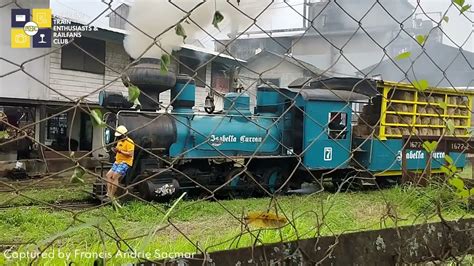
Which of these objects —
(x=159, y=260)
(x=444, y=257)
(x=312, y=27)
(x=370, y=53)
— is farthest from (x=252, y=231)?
(x=370, y=53)

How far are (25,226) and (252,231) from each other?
5039mm

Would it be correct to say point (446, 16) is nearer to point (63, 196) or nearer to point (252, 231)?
point (252, 231)

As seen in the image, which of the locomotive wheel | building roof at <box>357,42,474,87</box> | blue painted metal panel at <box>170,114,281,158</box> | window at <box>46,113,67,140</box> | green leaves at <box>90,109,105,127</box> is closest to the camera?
green leaves at <box>90,109,105,127</box>

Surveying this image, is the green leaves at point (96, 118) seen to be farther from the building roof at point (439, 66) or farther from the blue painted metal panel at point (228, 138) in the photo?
the blue painted metal panel at point (228, 138)

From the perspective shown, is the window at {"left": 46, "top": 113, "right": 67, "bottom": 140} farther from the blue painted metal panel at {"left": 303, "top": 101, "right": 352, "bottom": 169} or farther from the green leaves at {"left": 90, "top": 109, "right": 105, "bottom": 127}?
the blue painted metal panel at {"left": 303, "top": 101, "right": 352, "bottom": 169}

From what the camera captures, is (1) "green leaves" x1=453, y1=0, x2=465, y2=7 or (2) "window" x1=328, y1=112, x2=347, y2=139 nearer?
(1) "green leaves" x1=453, y1=0, x2=465, y2=7

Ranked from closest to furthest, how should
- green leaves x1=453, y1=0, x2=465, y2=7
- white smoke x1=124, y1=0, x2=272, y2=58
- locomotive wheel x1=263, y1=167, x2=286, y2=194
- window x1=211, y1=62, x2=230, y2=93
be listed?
A: white smoke x1=124, y1=0, x2=272, y2=58 → green leaves x1=453, y1=0, x2=465, y2=7 → window x1=211, y1=62, x2=230, y2=93 → locomotive wheel x1=263, y1=167, x2=286, y2=194

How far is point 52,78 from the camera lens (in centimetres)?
1166

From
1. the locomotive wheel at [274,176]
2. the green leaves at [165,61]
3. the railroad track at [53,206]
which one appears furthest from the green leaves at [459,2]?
the locomotive wheel at [274,176]

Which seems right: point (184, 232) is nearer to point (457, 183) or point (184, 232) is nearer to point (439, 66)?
point (457, 183)

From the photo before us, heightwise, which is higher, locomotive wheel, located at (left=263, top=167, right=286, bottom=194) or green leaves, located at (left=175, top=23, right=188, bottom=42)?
green leaves, located at (left=175, top=23, right=188, bottom=42)

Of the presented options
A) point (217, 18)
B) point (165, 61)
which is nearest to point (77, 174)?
point (165, 61)

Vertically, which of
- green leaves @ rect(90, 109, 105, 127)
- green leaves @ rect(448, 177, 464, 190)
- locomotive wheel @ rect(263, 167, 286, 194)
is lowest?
locomotive wheel @ rect(263, 167, 286, 194)

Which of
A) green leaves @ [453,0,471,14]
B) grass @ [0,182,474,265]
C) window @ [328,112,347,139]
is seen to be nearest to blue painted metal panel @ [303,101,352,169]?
window @ [328,112,347,139]
